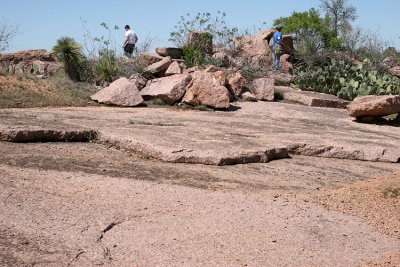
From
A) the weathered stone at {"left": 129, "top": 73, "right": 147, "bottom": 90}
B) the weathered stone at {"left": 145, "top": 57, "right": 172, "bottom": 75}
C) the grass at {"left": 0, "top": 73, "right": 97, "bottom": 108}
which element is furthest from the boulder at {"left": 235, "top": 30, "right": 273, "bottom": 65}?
the grass at {"left": 0, "top": 73, "right": 97, "bottom": 108}

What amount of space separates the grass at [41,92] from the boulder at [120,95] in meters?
0.25

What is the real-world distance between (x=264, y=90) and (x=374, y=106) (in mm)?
3066

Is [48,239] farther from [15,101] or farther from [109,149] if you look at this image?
[15,101]

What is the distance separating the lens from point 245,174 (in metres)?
5.93

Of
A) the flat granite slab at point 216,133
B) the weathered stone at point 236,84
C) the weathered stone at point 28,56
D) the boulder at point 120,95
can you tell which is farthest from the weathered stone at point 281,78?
the weathered stone at point 28,56

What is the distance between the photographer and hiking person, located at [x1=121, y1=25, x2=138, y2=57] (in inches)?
613

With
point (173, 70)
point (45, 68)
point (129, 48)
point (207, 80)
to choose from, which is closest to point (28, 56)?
point (129, 48)

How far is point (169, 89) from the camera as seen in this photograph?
443 inches

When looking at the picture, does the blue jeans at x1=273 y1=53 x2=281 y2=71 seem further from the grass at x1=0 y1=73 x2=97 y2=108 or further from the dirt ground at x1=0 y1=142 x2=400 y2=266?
the dirt ground at x1=0 y1=142 x2=400 y2=266

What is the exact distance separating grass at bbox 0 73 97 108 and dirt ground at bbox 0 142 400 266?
13.0 feet

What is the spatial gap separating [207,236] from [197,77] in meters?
7.42

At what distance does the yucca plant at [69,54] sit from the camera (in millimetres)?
12695

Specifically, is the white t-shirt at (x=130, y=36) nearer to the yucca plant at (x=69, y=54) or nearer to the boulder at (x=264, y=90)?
the yucca plant at (x=69, y=54)

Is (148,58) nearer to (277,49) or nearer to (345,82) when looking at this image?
(277,49)
